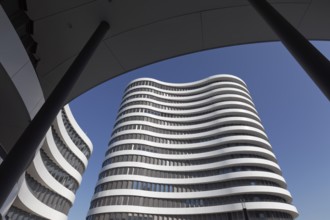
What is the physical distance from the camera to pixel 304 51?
92.1 inches

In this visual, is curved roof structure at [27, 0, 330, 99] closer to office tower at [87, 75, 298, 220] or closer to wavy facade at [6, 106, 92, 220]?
wavy facade at [6, 106, 92, 220]

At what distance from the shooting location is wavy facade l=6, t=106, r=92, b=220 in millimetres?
16055

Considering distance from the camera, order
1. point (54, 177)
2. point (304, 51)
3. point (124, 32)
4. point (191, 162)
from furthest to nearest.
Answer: point (191, 162) < point (54, 177) < point (124, 32) < point (304, 51)

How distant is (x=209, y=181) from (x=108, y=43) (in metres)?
35.6

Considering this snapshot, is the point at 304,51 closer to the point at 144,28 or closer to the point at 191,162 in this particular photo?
the point at 144,28

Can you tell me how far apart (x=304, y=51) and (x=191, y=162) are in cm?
4020

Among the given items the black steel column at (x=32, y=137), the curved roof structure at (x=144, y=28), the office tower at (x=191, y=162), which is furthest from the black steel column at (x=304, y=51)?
the office tower at (x=191, y=162)

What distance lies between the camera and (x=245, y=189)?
31797 millimetres

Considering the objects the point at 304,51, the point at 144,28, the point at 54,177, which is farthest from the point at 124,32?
the point at 54,177

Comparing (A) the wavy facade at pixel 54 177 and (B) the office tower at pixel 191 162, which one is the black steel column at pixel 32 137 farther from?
(B) the office tower at pixel 191 162

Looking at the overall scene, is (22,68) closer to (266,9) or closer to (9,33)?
(9,33)

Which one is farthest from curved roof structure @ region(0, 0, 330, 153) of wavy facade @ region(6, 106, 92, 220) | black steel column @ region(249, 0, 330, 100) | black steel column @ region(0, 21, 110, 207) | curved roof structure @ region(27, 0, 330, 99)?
wavy facade @ region(6, 106, 92, 220)

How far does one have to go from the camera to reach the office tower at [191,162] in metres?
32.5

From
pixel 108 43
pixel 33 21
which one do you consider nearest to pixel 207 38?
pixel 108 43
